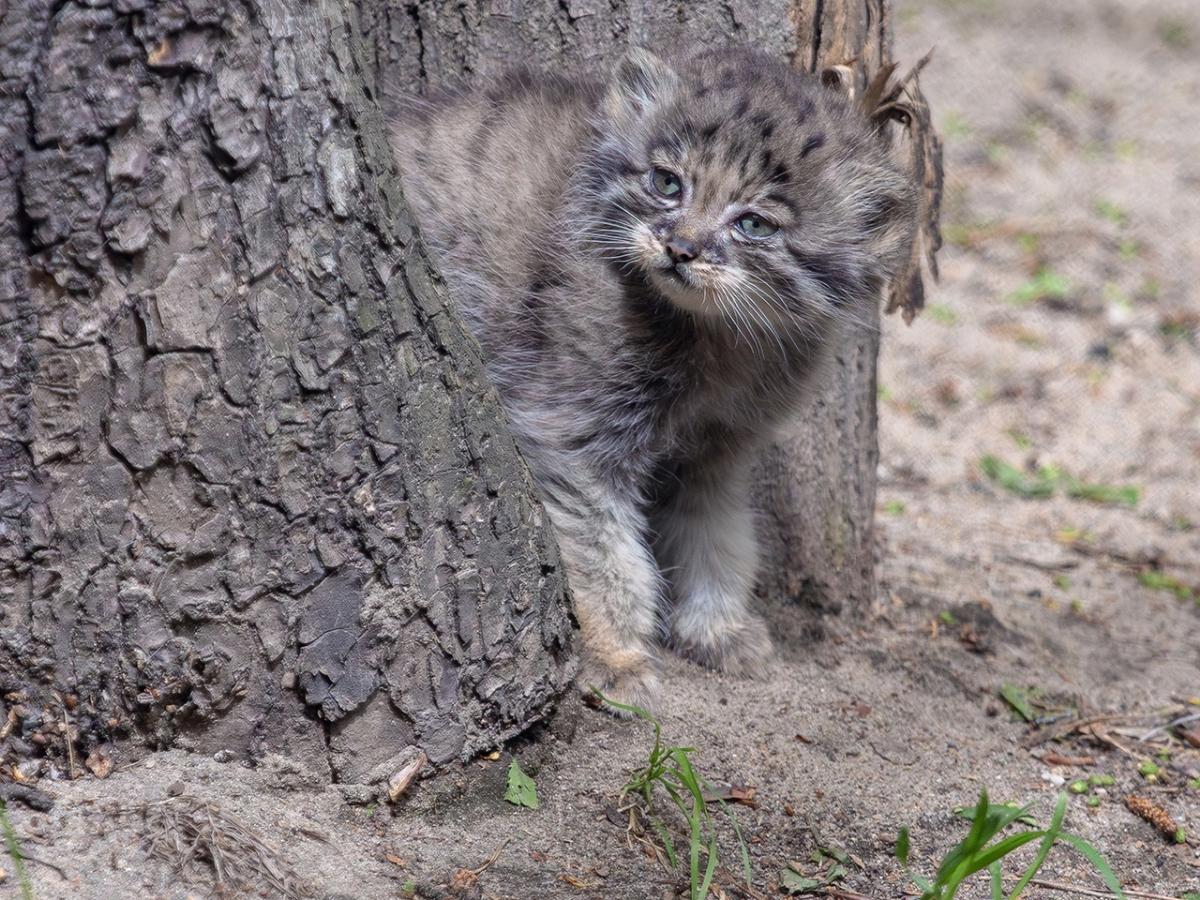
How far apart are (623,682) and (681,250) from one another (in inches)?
43.1

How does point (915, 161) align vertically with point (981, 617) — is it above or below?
above

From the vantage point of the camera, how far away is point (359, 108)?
7.20 feet

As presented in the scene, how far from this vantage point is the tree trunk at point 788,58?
341 centimetres

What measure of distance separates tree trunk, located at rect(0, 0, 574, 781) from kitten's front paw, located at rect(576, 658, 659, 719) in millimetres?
607

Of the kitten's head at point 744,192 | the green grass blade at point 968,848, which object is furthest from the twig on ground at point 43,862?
the kitten's head at point 744,192

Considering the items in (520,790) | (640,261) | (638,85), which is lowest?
(520,790)

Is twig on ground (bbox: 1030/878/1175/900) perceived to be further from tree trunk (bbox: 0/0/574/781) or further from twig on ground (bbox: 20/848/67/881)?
twig on ground (bbox: 20/848/67/881)

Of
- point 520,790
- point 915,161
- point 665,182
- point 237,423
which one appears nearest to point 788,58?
point 915,161

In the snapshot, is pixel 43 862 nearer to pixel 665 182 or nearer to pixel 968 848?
pixel 968 848

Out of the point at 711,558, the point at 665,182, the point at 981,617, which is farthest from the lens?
the point at 981,617

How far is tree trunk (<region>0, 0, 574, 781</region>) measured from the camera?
198cm

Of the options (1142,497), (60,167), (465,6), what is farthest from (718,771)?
(1142,497)

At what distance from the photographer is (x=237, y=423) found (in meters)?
2.18

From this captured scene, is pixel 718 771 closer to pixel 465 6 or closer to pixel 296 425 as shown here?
pixel 296 425
